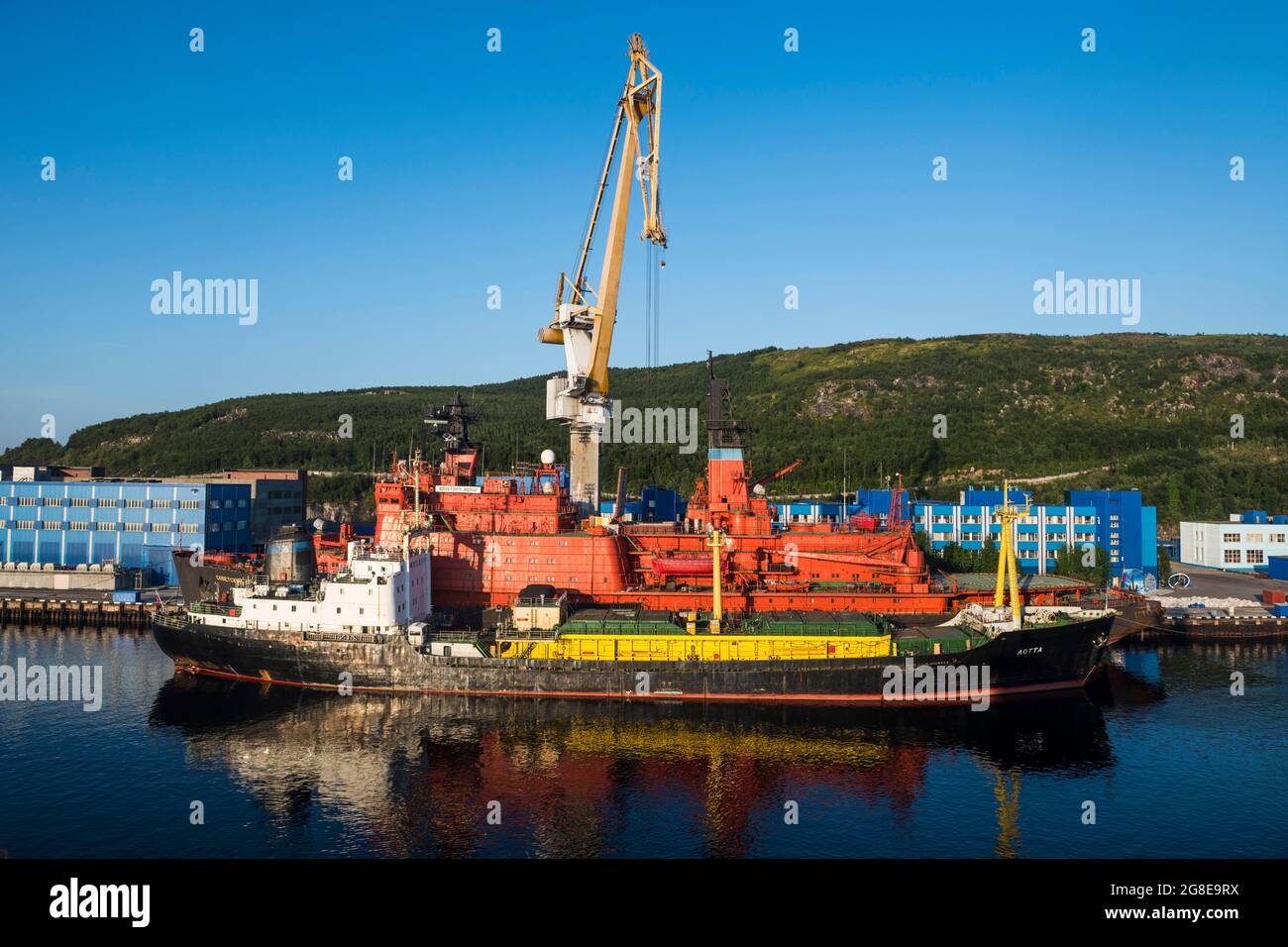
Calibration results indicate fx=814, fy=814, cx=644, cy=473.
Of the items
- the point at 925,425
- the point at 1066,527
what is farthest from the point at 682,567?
the point at 925,425

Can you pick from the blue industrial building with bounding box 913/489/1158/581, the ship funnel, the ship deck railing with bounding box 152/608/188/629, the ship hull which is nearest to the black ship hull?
the ship deck railing with bounding box 152/608/188/629

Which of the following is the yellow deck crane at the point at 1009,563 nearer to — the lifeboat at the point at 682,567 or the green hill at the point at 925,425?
the lifeboat at the point at 682,567

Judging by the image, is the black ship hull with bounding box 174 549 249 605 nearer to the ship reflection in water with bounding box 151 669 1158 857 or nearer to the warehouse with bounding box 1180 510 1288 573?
the ship reflection in water with bounding box 151 669 1158 857

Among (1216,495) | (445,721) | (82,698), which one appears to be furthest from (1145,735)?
(1216,495)

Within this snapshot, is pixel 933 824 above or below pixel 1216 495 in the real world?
below

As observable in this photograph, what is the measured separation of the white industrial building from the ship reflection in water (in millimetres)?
43647

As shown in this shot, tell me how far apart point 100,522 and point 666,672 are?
5255 cm

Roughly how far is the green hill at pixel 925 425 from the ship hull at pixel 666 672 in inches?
2245

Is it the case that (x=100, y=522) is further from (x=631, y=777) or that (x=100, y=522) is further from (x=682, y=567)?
(x=631, y=777)
